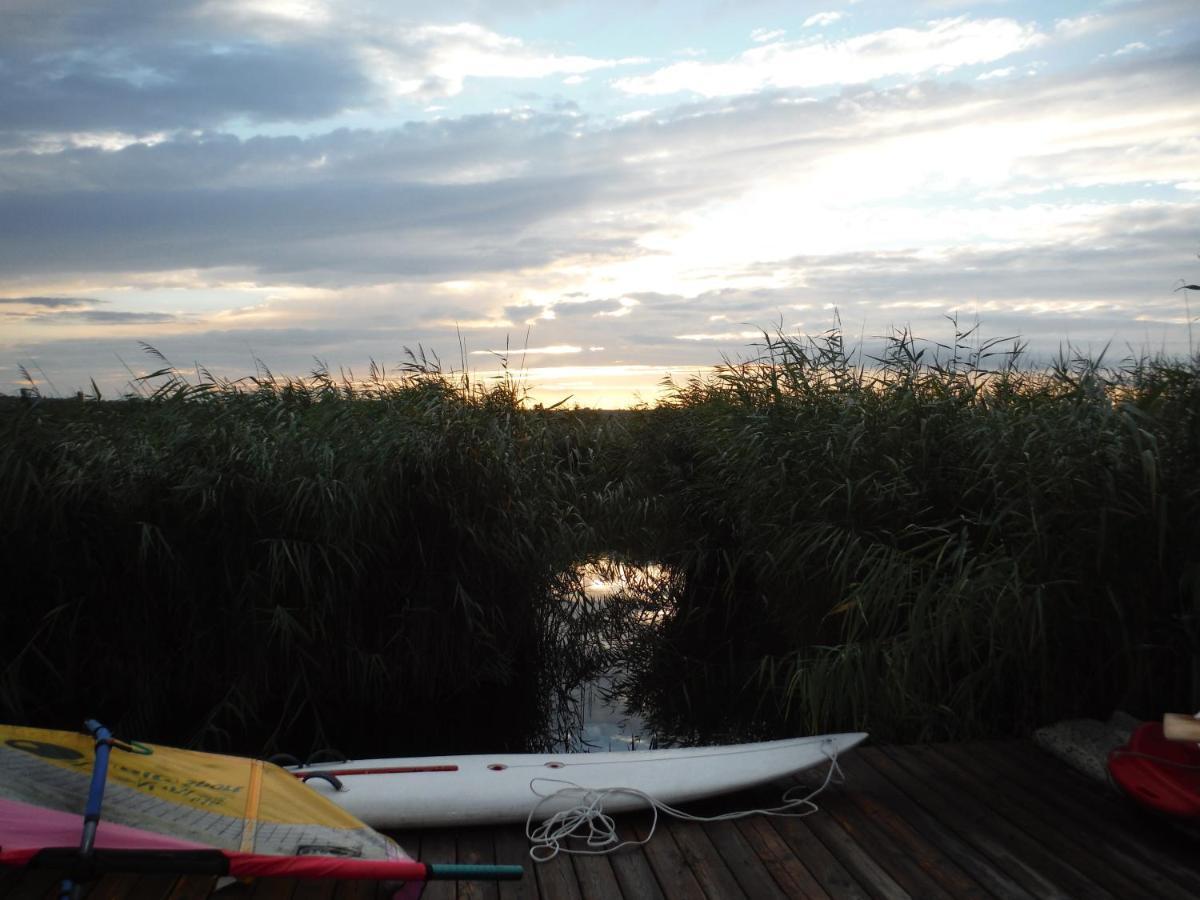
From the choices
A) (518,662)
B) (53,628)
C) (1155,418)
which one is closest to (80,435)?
(53,628)

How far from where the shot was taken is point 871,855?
2557 mm

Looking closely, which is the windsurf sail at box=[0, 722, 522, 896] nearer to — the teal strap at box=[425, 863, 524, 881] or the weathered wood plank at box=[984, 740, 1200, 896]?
the teal strap at box=[425, 863, 524, 881]

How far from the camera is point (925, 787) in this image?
9.84ft

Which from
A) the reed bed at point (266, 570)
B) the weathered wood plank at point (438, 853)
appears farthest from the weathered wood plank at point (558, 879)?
the reed bed at point (266, 570)

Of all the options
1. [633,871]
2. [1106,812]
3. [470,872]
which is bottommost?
[1106,812]

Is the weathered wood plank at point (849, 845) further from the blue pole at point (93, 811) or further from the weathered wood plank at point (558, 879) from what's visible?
the blue pole at point (93, 811)

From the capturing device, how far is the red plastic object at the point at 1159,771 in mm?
2559

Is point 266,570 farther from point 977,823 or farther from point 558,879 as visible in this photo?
point 977,823

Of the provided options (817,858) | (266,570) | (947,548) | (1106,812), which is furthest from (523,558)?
(1106,812)

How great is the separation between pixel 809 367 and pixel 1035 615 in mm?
2462

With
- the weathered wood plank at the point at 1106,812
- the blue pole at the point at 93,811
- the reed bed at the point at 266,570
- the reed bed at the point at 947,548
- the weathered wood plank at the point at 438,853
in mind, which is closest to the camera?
the blue pole at the point at 93,811

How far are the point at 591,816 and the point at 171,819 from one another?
1.07 m

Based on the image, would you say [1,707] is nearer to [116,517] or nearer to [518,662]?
[116,517]

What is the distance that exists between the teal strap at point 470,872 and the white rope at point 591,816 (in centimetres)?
34
